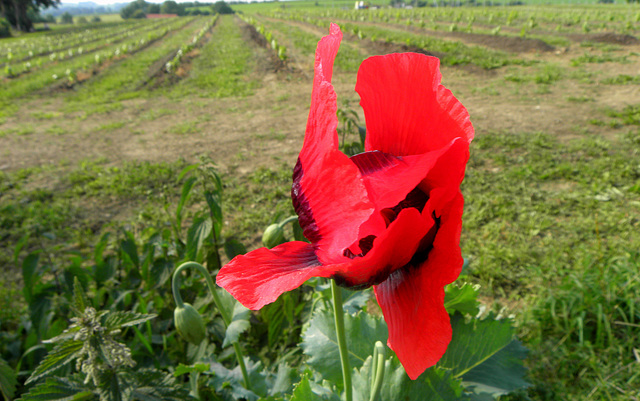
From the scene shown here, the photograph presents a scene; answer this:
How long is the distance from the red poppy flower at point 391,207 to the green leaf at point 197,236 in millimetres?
1268

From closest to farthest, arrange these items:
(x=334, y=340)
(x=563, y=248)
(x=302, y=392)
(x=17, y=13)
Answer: (x=302, y=392), (x=334, y=340), (x=563, y=248), (x=17, y=13)

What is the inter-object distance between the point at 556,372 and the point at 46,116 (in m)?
9.75

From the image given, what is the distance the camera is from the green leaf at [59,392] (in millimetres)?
1092

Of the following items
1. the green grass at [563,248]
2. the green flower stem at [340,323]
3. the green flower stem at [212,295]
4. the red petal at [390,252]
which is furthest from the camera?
the green grass at [563,248]

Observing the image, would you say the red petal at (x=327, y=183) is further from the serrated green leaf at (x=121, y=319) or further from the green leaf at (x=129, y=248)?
the green leaf at (x=129, y=248)

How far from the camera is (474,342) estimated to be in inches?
45.7

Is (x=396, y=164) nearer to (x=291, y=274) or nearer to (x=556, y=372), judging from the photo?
(x=291, y=274)

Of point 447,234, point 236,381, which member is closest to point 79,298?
point 236,381

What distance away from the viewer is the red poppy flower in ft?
1.41

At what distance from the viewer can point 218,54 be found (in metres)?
16.0

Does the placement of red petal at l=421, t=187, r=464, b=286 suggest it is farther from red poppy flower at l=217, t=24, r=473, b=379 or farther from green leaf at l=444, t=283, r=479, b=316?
green leaf at l=444, t=283, r=479, b=316

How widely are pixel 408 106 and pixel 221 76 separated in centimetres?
1160

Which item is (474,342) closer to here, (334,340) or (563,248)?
(334,340)

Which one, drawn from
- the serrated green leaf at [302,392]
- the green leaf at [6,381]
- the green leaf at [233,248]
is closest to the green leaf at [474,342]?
the serrated green leaf at [302,392]
